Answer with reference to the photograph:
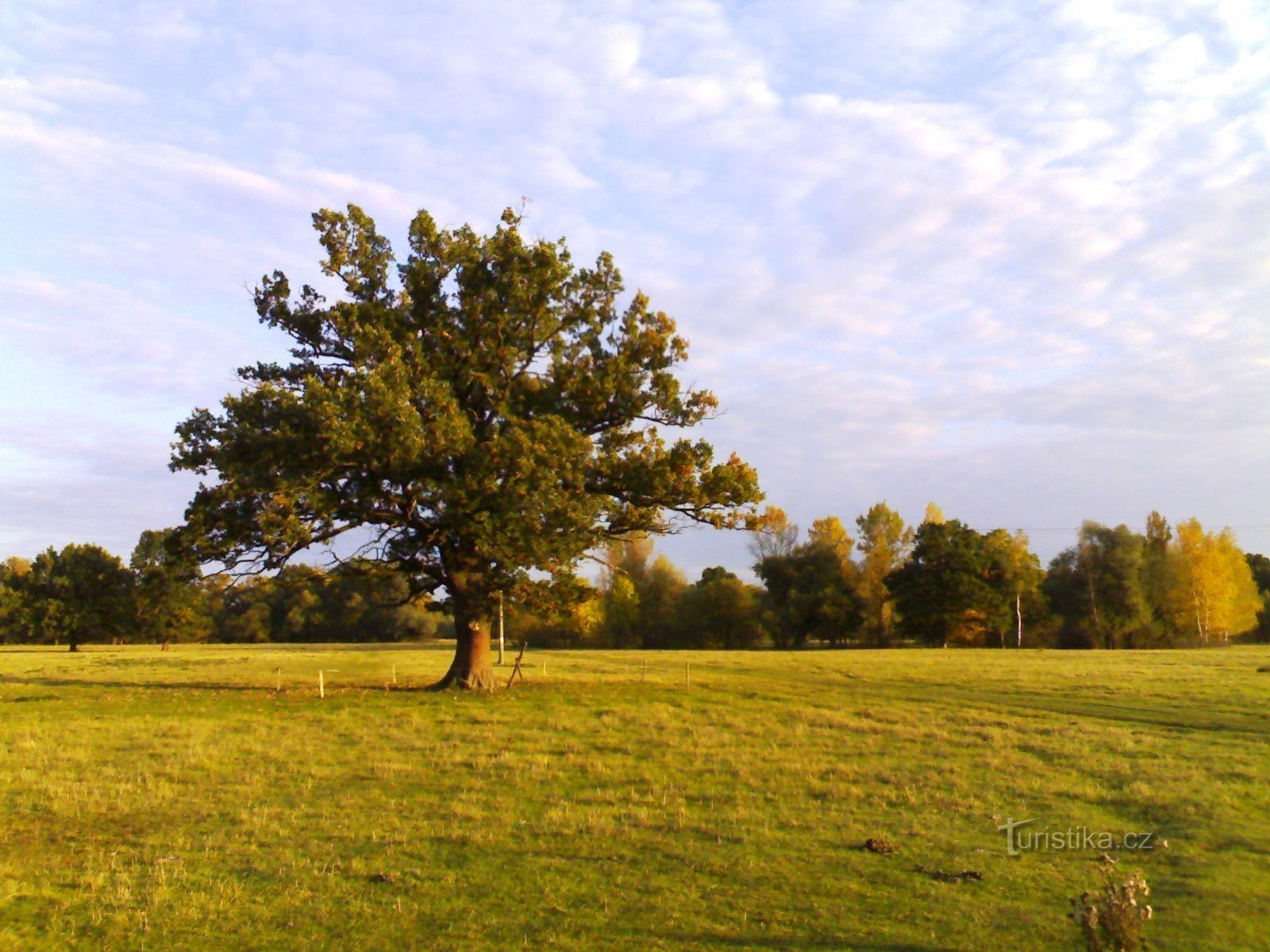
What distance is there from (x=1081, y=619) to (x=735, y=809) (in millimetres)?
85584

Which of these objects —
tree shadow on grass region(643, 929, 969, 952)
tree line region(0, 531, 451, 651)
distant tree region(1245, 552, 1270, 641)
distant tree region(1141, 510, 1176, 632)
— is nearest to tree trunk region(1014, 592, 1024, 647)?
distant tree region(1141, 510, 1176, 632)

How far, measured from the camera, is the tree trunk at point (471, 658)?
3067 cm

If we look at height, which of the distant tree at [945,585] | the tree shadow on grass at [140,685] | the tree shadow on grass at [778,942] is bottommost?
the tree shadow on grass at [140,685]

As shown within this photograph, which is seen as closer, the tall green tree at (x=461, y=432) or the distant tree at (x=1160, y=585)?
the tall green tree at (x=461, y=432)

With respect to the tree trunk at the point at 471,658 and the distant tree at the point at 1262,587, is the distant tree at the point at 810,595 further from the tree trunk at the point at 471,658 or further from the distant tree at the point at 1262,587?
the tree trunk at the point at 471,658

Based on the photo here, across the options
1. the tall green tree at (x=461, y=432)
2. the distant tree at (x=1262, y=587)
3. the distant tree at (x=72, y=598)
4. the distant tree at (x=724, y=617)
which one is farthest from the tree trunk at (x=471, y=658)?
the distant tree at (x=1262, y=587)

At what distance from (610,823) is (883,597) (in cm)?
8338

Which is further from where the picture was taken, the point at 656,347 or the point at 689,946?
the point at 656,347

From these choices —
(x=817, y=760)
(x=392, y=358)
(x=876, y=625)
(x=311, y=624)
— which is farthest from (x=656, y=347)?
(x=311, y=624)

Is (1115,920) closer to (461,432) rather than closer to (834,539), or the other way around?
(461,432)

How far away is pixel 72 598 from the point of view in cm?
7881

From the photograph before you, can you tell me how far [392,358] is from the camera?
26.2 m

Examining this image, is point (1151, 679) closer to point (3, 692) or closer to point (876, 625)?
point (3, 692)

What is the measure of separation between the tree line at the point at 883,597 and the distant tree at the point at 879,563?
137 mm
